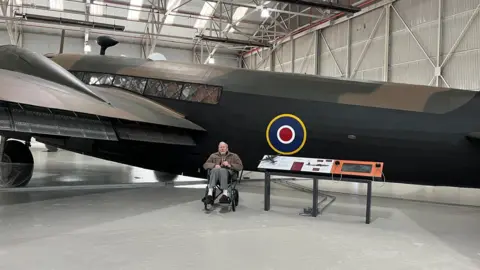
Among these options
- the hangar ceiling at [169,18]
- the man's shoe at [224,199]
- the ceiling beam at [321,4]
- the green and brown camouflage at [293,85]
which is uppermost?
the hangar ceiling at [169,18]

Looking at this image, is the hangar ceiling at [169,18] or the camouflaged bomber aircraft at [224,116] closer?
the camouflaged bomber aircraft at [224,116]

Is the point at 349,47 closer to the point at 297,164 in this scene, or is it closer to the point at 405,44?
the point at 405,44

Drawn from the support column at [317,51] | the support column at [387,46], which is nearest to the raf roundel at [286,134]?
the support column at [387,46]

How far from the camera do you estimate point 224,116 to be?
9539 millimetres

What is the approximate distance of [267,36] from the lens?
33156 mm

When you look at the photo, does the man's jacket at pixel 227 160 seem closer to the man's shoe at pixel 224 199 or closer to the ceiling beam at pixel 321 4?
the man's shoe at pixel 224 199

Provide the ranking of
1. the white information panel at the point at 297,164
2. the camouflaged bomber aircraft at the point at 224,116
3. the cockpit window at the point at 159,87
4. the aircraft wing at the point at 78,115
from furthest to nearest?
the cockpit window at the point at 159,87 < the white information panel at the point at 297,164 < the camouflaged bomber aircraft at the point at 224,116 < the aircraft wing at the point at 78,115

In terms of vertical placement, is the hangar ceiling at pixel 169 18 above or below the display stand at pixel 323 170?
above

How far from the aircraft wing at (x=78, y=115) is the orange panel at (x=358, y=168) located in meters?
3.46

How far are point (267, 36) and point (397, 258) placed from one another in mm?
29606

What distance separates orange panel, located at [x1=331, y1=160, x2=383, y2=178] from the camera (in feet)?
23.6

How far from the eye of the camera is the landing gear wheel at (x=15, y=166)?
939 cm

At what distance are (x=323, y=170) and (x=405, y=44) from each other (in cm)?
1621

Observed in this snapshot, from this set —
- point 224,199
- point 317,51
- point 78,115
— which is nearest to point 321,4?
point 317,51
